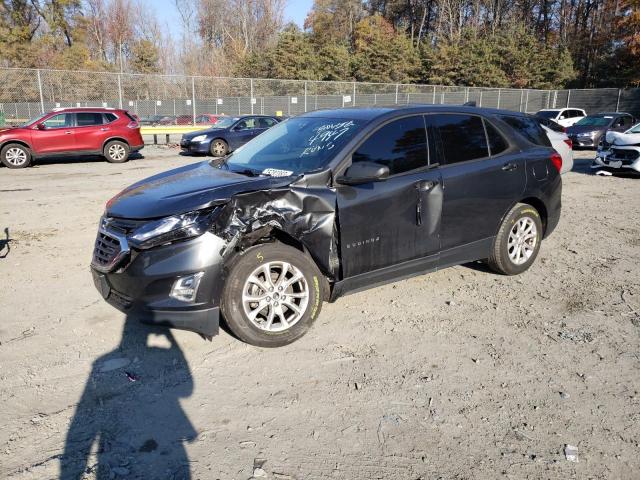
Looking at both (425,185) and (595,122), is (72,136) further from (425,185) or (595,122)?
(595,122)

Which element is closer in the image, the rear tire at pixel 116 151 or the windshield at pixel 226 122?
the rear tire at pixel 116 151

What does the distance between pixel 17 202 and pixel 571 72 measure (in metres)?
49.4

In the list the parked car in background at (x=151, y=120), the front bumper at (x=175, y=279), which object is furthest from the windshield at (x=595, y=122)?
the front bumper at (x=175, y=279)

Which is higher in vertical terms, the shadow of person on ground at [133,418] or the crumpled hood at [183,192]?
the crumpled hood at [183,192]

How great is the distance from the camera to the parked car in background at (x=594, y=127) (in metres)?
18.7

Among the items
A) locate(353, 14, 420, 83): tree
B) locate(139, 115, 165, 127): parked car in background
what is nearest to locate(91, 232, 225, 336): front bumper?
locate(139, 115, 165, 127): parked car in background

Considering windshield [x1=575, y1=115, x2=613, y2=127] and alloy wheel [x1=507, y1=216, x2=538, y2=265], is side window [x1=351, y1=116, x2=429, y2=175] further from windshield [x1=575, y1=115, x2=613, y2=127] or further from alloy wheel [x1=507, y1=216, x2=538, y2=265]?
windshield [x1=575, y1=115, x2=613, y2=127]

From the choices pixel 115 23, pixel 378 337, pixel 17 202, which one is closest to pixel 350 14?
pixel 115 23

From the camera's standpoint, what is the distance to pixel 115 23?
57938 millimetres

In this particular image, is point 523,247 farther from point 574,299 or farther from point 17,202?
point 17,202

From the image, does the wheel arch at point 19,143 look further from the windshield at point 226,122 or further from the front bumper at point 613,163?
the front bumper at point 613,163

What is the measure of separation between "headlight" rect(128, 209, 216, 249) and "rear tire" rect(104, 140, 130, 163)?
45.3ft

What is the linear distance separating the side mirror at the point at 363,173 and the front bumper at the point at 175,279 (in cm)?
110

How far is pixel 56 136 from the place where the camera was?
14.9m
